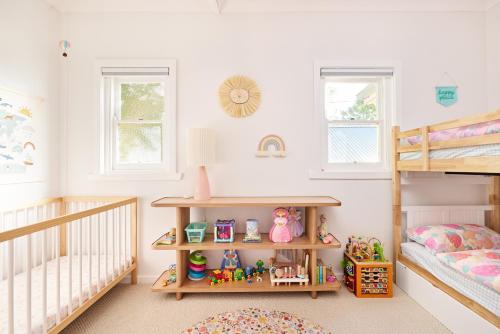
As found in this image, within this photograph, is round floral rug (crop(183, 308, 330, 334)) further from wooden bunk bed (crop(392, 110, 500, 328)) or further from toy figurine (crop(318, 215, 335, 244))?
wooden bunk bed (crop(392, 110, 500, 328))

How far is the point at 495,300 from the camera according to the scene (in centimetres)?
144

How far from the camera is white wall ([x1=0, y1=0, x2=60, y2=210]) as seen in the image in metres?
1.95

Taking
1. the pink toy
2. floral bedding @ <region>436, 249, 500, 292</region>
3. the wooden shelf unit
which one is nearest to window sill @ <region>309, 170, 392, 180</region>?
the wooden shelf unit

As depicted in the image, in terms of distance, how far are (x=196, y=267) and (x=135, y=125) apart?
5.06 feet

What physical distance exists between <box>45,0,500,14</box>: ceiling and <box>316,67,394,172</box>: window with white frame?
2.20ft

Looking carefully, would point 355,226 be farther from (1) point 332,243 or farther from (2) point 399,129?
(2) point 399,129

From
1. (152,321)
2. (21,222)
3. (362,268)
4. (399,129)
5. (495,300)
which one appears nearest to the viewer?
(495,300)

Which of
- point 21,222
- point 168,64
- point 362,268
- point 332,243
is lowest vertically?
point 362,268

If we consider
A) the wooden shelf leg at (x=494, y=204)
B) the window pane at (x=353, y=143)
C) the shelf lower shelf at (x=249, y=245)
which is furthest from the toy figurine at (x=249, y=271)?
the wooden shelf leg at (x=494, y=204)

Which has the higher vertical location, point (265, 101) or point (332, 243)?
point (265, 101)

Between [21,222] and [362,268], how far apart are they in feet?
9.48

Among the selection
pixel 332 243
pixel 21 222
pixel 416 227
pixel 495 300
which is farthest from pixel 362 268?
pixel 21 222

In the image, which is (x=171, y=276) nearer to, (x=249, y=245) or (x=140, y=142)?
(x=249, y=245)

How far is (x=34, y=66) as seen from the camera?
2176 mm
